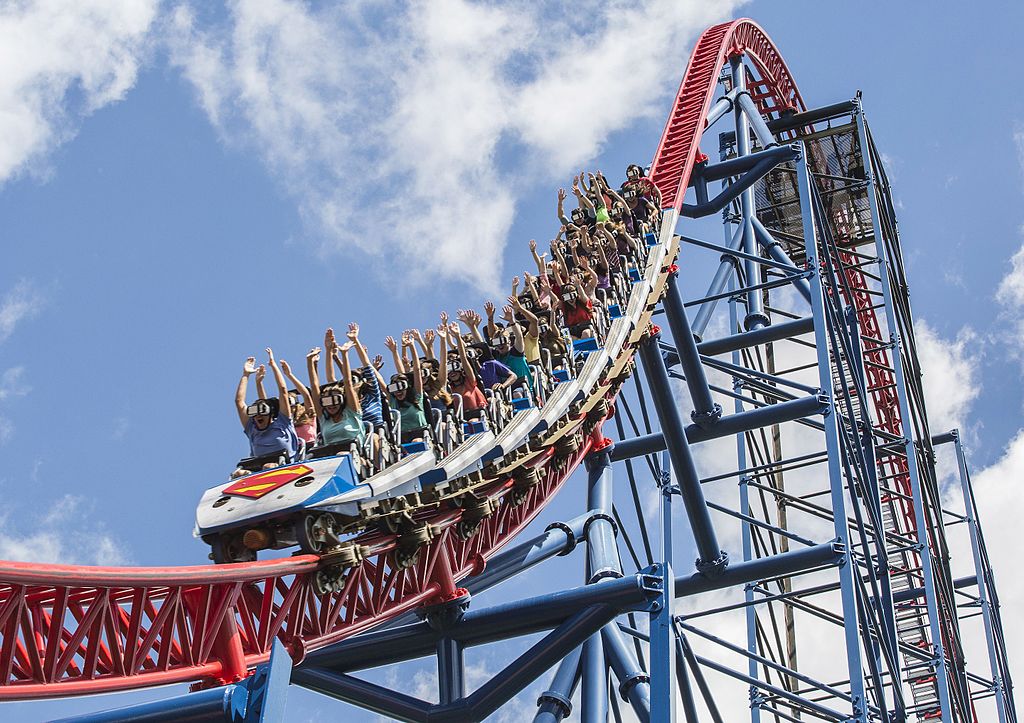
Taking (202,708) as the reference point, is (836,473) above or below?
above

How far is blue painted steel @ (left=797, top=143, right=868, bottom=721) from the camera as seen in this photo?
848cm

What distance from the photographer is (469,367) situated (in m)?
7.70

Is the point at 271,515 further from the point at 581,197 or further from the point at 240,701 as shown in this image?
the point at 581,197

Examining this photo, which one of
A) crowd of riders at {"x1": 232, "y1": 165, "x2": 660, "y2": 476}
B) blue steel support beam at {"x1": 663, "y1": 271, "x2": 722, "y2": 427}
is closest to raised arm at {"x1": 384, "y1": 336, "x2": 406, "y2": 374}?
crowd of riders at {"x1": 232, "y1": 165, "x2": 660, "y2": 476}

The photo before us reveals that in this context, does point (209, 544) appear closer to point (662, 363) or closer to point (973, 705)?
point (662, 363)

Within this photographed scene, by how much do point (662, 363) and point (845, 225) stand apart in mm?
8223

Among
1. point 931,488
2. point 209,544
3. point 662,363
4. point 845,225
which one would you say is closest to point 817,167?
point 845,225

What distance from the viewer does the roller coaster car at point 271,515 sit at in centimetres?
548

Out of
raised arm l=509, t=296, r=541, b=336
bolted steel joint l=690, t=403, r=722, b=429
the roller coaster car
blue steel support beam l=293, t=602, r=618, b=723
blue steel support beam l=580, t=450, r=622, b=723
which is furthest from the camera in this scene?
bolted steel joint l=690, t=403, r=722, b=429

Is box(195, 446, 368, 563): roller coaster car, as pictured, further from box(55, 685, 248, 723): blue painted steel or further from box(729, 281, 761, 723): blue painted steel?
box(729, 281, 761, 723): blue painted steel

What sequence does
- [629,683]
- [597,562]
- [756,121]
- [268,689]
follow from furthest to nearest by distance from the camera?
[756,121], [597,562], [629,683], [268,689]

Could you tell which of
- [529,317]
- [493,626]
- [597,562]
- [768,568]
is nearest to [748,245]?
[768,568]

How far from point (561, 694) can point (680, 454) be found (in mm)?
2358

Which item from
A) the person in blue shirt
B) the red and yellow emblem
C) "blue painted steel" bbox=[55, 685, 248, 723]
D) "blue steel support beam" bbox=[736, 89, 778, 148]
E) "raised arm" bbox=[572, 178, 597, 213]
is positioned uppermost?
"blue steel support beam" bbox=[736, 89, 778, 148]
